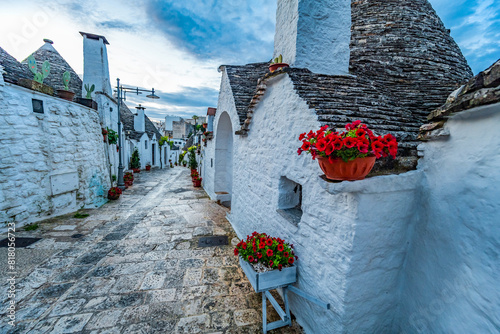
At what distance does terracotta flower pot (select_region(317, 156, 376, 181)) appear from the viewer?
194cm

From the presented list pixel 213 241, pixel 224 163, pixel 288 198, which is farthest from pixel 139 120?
pixel 288 198

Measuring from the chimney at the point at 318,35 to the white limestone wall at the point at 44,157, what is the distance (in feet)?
22.7

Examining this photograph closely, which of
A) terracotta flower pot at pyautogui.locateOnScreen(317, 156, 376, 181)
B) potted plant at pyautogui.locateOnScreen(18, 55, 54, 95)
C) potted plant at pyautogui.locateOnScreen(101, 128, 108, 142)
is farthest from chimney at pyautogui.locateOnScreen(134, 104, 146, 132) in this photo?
terracotta flower pot at pyautogui.locateOnScreen(317, 156, 376, 181)

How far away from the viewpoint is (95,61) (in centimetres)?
889

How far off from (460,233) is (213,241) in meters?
4.66

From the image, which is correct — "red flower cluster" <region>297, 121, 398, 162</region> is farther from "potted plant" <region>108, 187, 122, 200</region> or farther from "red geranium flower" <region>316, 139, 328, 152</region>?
"potted plant" <region>108, 187, 122, 200</region>

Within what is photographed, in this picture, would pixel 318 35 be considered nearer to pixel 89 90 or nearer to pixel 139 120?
pixel 89 90

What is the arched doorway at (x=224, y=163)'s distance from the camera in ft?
28.9

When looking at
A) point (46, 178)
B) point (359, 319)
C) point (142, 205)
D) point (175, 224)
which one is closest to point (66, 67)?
point (46, 178)

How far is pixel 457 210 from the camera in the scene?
2006mm

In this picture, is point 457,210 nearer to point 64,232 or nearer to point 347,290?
point 347,290

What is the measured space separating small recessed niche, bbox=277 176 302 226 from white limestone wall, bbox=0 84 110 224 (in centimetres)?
671

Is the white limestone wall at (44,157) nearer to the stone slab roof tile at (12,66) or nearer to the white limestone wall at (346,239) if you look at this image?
the stone slab roof tile at (12,66)

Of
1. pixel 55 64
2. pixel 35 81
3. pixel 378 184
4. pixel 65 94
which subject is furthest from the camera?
pixel 55 64
